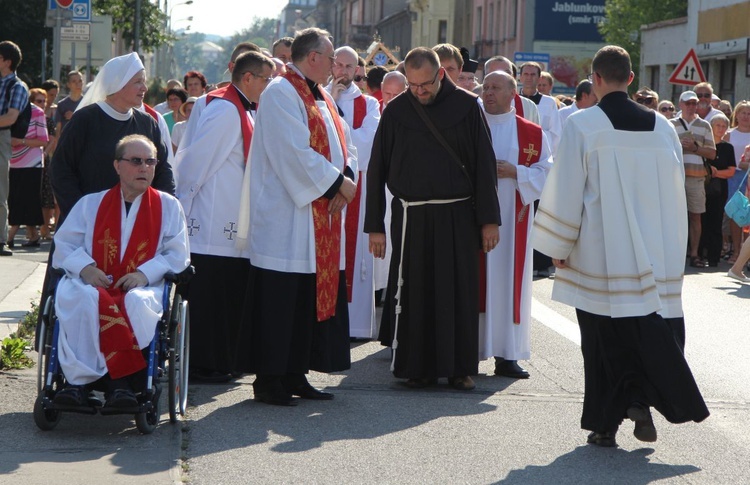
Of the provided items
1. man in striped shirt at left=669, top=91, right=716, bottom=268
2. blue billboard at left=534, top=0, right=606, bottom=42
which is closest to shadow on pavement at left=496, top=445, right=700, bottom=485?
man in striped shirt at left=669, top=91, right=716, bottom=268

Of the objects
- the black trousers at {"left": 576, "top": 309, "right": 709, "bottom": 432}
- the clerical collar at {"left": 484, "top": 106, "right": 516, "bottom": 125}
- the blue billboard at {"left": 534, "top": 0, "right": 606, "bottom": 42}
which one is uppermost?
the blue billboard at {"left": 534, "top": 0, "right": 606, "bottom": 42}

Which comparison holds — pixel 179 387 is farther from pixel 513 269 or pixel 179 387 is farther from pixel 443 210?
pixel 513 269

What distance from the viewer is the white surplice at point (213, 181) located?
831 centimetres

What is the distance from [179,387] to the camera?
7.08 meters

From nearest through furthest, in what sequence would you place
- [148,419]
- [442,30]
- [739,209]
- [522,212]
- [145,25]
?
[148,419] < [522,212] < [739,209] < [145,25] < [442,30]

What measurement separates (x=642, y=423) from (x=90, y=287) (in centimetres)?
282

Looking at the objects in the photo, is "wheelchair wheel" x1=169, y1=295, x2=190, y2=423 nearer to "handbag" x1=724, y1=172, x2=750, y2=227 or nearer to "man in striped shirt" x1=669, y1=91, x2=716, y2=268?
→ "handbag" x1=724, y1=172, x2=750, y2=227

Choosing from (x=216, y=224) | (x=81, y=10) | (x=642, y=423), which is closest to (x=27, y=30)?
(x=81, y=10)

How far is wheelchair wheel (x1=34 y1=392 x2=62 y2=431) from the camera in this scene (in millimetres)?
6629

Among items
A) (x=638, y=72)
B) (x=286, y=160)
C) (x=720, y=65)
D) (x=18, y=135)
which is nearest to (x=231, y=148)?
(x=286, y=160)

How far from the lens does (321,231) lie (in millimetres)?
7828

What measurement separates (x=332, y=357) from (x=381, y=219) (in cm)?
97

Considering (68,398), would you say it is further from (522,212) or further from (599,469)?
(522,212)

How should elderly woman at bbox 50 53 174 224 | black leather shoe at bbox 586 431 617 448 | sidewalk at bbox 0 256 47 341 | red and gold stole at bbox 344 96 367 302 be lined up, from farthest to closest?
sidewalk at bbox 0 256 47 341
red and gold stole at bbox 344 96 367 302
elderly woman at bbox 50 53 174 224
black leather shoe at bbox 586 431 617 448
